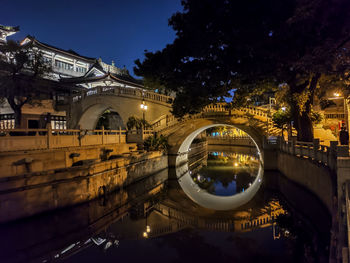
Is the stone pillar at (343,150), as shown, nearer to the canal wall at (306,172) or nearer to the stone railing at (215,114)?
the canal wall at (306,172)

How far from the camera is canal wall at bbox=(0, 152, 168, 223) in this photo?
754cm

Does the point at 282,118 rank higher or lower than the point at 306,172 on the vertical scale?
higher

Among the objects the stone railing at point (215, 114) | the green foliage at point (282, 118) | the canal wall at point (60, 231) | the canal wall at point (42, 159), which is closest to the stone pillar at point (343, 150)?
the canal wall at point (60, 231)

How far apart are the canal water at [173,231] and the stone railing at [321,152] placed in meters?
1.85

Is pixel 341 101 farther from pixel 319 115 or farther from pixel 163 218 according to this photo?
pixel 163 218

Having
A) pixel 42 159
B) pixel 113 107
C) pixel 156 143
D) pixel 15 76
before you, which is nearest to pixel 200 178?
pixel 156 143

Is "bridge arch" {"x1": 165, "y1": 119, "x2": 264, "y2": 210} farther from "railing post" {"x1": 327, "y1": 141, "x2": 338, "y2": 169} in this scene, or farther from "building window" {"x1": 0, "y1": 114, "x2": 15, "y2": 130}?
"building window" {"x1": 0, "y1": 114, "x2": 15, "y2": 130}

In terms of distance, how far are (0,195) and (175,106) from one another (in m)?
9.03

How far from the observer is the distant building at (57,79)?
22672 millimetres

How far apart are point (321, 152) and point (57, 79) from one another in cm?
3122

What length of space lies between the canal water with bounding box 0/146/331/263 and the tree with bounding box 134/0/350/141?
5153 millimetres

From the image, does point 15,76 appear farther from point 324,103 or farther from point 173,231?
point 324,103

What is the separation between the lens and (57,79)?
2973 cm

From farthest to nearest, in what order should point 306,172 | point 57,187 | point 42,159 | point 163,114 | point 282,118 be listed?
point 163,114 → point 282,118 → point 306,172 → point 42,159 → point 57,187
